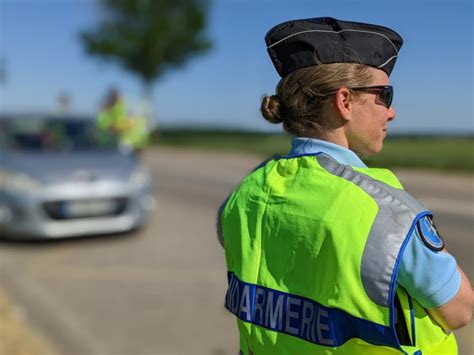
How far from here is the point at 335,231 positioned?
1.28m

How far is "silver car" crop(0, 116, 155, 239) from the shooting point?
6926mm

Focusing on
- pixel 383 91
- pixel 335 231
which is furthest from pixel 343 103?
pixel 335 231

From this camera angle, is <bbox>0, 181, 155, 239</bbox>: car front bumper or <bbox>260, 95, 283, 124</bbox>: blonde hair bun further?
<bbox>0, 181, 155, 239</bbox>: car front bumper

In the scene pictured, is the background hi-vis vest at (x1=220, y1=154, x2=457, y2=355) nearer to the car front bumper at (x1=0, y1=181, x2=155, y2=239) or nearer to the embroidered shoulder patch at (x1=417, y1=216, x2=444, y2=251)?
the embroidered shoulder patch at (x1=417, y1=216, x2=444, y2=251)

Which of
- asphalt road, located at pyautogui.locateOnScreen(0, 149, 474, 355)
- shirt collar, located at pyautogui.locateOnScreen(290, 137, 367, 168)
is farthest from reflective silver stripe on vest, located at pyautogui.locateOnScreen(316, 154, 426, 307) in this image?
asphalt road, located at pyautogui.locateOnScreen(0, 149, 474, 355)

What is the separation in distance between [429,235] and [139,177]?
6711 millimetres

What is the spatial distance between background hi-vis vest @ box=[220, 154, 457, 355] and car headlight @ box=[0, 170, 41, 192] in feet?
19.2

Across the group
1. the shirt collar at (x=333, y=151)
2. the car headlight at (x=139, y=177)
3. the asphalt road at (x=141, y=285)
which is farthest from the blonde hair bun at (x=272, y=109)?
the car headlight at (x=139, y=177)

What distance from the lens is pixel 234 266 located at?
1.57 metres

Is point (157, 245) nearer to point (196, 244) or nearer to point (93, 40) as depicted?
point (196, 244)

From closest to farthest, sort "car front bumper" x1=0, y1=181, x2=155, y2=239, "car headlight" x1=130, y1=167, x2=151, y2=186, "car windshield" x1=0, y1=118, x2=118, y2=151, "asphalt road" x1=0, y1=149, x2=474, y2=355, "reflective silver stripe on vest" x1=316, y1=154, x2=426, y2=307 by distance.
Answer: "reflective silver stripe on vest" x1=316, y1=154, x2=426, y2=307, "asphalt road" x1=0, y1=149, x2=474, y2=355, "car front bumper" x1=0, y1=181, x2=155, y2=239, "car headlight" x1=130, y1=167, x2=151, y2=186, "car windshield" x1=0, y1=118, x2=118, y2=151

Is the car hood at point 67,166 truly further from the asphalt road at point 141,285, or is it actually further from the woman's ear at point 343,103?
the woman's ear at point 343,103

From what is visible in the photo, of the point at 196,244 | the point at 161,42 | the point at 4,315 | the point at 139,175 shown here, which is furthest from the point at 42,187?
the point at 161,42

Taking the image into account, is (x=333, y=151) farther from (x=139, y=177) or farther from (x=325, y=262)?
(x=139, y=177)
